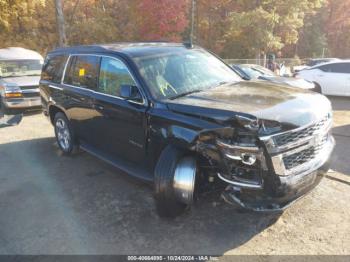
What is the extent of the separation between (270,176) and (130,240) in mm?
1598

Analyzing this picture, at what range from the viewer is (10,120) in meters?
8.73

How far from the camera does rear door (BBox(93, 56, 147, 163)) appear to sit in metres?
4.07

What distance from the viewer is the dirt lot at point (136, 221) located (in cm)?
338

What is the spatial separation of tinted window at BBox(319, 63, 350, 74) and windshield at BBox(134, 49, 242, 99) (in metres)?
8.86

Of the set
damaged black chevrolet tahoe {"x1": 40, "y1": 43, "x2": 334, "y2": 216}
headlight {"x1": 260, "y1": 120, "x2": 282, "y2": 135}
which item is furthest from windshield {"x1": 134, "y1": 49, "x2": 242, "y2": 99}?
headlight {"x1": 260, "y1": 120, "x2": 282, "y2": 135}

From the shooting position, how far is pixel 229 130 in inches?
124

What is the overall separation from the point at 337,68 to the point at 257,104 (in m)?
10.3

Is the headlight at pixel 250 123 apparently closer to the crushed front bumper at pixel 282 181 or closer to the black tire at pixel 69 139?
the crushed front bumper at pixel 282 181

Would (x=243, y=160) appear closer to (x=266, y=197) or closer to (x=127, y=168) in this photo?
(x=266, y=197)

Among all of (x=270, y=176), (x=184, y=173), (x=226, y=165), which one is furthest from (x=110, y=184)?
(x=270, y=176)

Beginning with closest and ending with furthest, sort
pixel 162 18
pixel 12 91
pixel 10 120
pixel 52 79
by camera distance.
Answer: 1. pixel 52 79
2. pixel 10 120
3. pixel 12 91
4. pixel 162 18

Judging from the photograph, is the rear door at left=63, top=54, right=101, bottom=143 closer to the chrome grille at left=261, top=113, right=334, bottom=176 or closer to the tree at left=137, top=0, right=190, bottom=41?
the chrome grille at left=261, top=113, right=334, bottom=176

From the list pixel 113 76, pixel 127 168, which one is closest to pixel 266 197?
pixel 127 168

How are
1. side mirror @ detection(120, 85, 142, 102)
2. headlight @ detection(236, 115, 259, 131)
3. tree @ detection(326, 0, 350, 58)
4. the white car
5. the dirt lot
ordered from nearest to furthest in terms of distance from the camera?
headlight @ detection(236, 115, 259, 131) < the dirt lot < side mirror @ detection(120, 85, 142, 102) < the white car < tree @ detection(326, 0, 350, 58)
